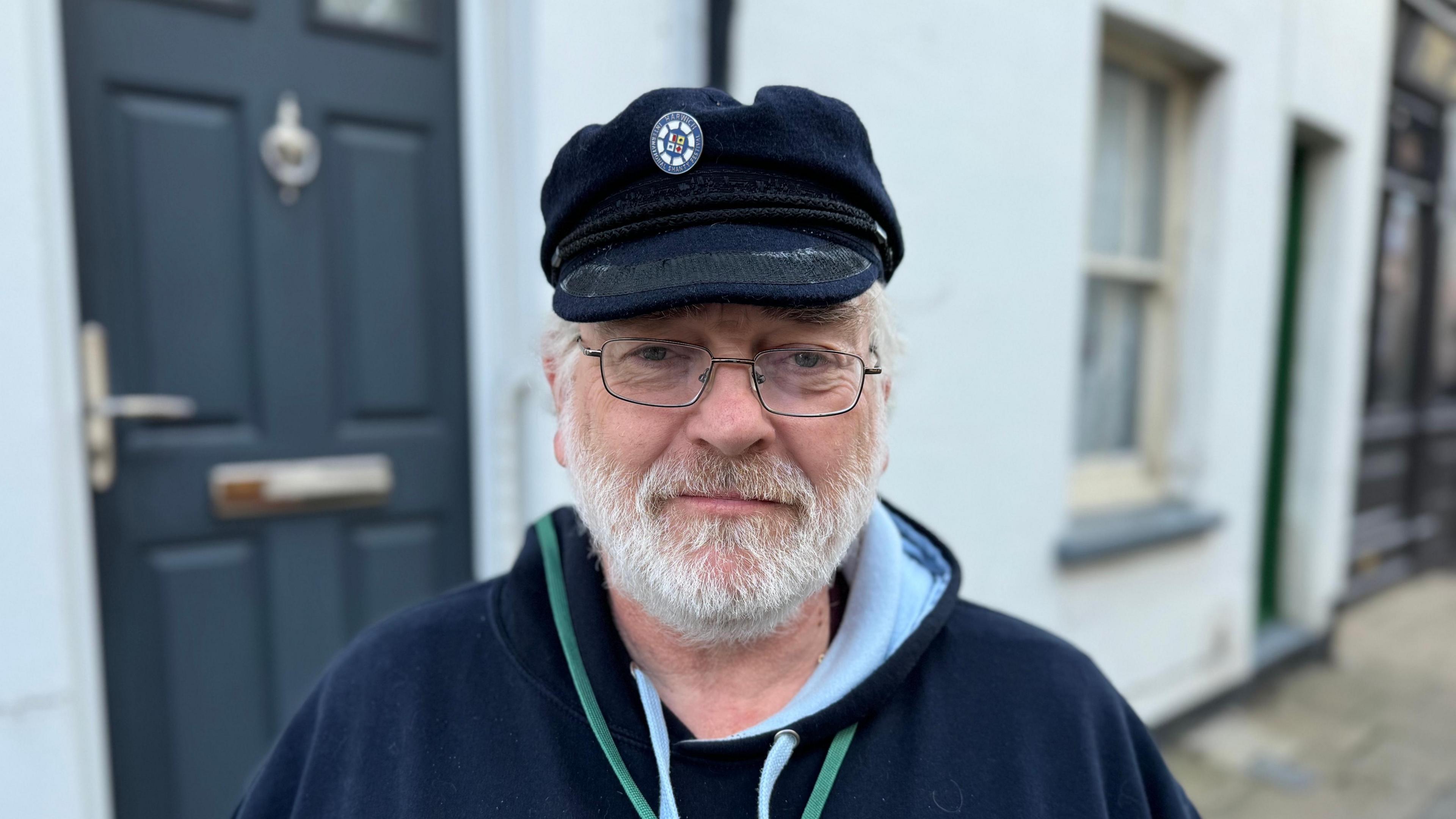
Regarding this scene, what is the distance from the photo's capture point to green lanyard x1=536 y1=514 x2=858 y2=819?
1041mm

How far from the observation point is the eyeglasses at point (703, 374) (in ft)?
3.57

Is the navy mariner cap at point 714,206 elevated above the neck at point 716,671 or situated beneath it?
elevated above

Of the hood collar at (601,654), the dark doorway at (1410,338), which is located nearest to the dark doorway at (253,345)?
the hood collar at (601,654)

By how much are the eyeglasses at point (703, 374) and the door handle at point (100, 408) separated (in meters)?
1.36

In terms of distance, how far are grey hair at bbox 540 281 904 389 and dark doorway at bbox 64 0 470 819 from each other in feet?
3.51

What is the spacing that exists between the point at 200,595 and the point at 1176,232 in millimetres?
4101

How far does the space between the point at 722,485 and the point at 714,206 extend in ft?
1.18

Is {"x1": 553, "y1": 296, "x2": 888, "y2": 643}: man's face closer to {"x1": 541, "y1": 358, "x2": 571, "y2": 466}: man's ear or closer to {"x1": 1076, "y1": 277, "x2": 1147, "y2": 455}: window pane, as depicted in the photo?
{"x1": 541, "y1": 358, "x2": 571, "y2": 466}: man's ear

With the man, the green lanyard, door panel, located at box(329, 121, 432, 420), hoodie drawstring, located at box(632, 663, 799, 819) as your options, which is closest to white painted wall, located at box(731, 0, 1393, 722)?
door panel, located at box(329, 121, 432, 420)

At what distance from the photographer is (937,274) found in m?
2.78

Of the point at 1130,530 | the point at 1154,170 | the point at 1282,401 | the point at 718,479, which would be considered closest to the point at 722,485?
the point at 718,479

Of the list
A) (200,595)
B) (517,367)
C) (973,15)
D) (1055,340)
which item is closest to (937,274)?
(1055,340)

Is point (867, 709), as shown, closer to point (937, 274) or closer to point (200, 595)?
point (200, 595)

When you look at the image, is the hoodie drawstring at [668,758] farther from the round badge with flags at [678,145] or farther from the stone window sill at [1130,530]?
the stone window sill at [1130,530]
